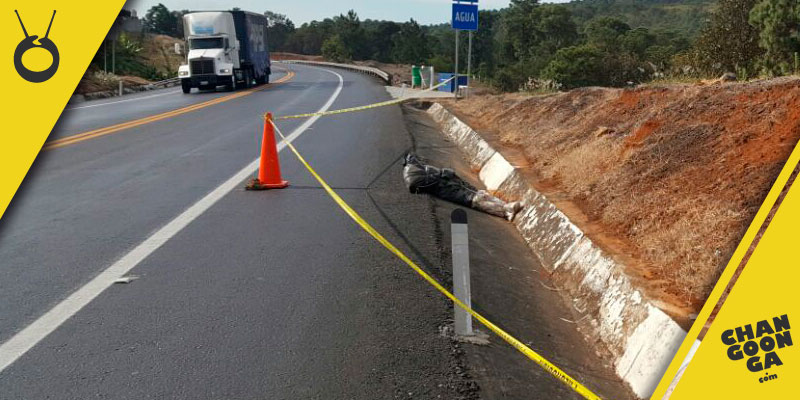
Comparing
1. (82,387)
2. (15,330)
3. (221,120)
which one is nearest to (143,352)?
(82,387)

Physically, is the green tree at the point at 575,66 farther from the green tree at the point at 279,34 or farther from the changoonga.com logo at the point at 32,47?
the green tree at the point at 279,34

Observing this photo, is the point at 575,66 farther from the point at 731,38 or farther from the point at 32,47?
the point at 32,47

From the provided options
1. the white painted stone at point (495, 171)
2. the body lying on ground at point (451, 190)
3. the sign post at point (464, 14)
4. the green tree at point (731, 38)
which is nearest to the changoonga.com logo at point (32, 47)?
the body lying on ground at point (451, 190)

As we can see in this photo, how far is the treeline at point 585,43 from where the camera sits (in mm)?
26672

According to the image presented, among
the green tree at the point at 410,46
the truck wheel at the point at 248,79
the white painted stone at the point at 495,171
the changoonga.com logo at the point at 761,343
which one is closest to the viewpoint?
the changoonga.com logo at the point at 761,343

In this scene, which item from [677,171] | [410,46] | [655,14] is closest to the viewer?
[677,171]

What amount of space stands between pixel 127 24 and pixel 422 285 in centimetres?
272

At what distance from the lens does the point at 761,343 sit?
3.93 m

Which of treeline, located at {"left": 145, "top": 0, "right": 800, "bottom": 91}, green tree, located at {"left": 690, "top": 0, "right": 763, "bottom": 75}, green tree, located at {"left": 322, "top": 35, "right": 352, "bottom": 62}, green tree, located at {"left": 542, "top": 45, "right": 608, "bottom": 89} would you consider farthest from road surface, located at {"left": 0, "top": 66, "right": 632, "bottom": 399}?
green tree, located at {"left": 322, "top": 35, "right": 352, "bottom": 62}

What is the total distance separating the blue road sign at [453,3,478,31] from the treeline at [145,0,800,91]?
3142mm

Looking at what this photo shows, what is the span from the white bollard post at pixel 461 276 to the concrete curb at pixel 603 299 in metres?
1.01

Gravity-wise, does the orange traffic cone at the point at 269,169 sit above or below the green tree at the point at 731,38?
below

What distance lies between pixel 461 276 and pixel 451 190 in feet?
13.8

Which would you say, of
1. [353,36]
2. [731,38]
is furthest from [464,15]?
[353,36]
